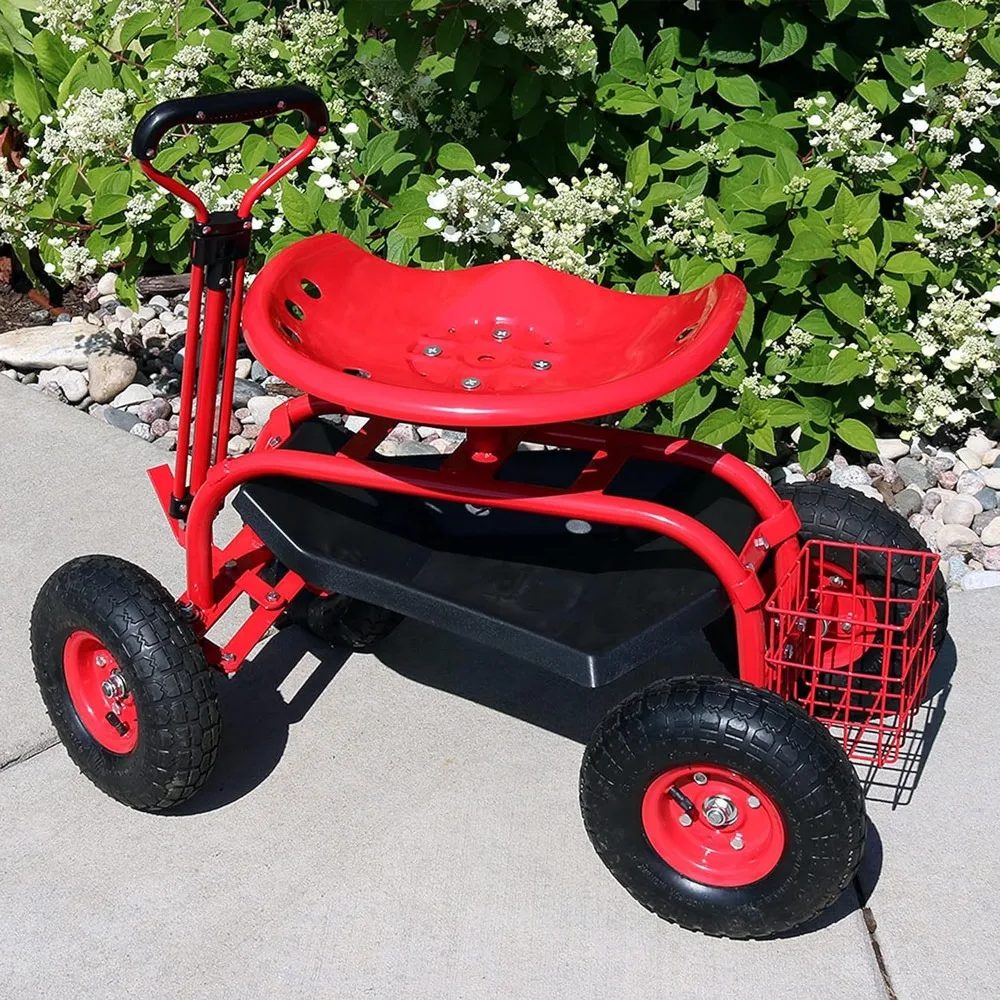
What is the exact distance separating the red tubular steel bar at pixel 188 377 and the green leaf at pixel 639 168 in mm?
1359

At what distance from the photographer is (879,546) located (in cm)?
254

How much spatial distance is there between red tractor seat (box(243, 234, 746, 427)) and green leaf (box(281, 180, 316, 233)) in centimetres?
99

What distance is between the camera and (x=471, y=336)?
250 cm

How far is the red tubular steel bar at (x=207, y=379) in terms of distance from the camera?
2.33 m

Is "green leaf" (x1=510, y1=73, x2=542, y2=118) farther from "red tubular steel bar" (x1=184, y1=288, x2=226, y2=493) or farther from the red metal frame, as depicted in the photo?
"red tubular steel bar" (x1=184, y1=288, x2=226, y2=493)

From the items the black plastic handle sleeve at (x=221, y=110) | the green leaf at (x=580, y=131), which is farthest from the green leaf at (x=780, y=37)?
the black plastic handle sleeve at (x=221, y=110)

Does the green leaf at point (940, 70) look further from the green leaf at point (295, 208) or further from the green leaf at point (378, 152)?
the green leaf at point (295, 208)

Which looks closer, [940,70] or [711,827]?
[711,827]

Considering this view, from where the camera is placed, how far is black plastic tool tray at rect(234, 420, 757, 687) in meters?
2.21

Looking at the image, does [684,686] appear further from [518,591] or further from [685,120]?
[685,120]

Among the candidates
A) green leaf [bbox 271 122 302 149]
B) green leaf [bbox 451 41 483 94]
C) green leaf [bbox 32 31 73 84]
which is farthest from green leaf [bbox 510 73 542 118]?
green leaf [bbox 32 31 73 84]

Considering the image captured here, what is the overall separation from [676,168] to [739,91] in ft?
0.95

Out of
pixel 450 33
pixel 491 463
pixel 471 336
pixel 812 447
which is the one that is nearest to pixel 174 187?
pixel 471 336

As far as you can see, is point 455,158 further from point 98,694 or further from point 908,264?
point 98,694
